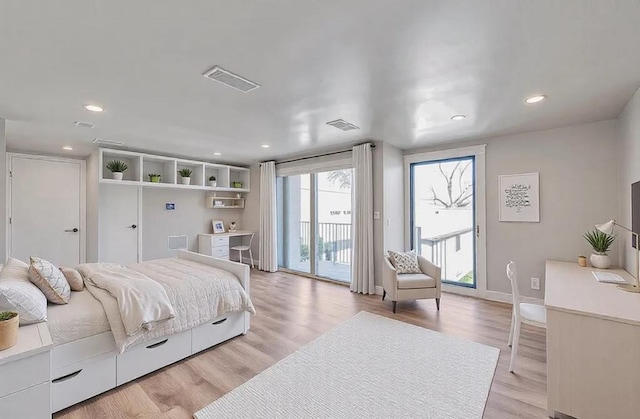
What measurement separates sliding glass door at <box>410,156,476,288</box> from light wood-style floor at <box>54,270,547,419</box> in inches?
23.0

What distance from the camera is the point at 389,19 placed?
156 centimetres

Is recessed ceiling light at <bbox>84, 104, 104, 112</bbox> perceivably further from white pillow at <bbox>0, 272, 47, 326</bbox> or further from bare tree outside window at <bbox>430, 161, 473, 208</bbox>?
bare tree outside window at <bbox>430, 161, 473, 208</bbox>

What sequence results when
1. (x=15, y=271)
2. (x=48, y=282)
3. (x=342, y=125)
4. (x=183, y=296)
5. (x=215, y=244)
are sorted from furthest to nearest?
1. (x=215, y=244)
2. (x=342, y=125)
3. (x=183, y=296)
4. (x=15, y=271)
5. (x=48, y=282)

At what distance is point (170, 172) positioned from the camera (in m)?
5.49

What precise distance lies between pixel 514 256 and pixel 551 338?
250 cm

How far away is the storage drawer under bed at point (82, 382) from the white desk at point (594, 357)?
307cm

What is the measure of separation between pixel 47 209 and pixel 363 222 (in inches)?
215

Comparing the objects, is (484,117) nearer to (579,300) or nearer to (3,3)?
(579,300)

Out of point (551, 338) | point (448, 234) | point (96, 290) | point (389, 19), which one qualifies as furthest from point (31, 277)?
point (448, 234)

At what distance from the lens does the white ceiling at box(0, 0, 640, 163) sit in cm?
151

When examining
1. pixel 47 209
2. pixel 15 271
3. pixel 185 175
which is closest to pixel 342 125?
pixel 15 271

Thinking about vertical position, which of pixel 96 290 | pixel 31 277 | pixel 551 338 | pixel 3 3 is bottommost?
pixel 551 338

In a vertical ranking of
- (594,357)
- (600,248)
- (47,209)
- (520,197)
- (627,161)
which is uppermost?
(627,161)

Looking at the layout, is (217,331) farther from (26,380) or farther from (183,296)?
(26,380)
